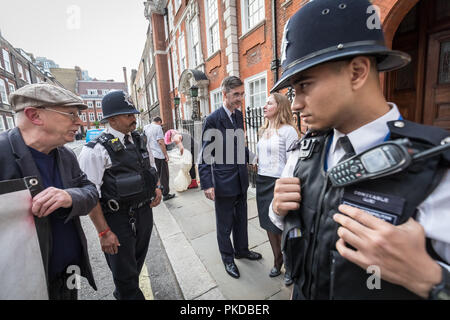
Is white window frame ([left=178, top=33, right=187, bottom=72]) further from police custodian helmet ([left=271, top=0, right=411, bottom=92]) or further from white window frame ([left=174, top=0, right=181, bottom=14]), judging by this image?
police custodian helmet ([left=271, top=0, right=411, bottom=92])

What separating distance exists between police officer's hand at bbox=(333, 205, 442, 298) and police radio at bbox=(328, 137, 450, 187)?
0.13 metres

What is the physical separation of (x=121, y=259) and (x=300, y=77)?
2.16m

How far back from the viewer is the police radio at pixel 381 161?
2.03ft

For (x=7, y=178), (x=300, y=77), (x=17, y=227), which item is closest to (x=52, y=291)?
(x=17, y=227)

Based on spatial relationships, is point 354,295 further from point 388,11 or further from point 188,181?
point 188,181

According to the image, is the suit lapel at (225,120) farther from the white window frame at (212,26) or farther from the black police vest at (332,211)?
the white window frame at (212,26)

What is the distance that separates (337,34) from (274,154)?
1668 mm

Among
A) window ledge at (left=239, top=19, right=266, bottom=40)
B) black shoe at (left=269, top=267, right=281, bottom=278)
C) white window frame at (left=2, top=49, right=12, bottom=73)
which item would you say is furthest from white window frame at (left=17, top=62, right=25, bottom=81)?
black shoe at (left=269, top=267, right=281, bottom=278)

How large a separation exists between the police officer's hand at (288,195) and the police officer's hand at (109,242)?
161 centimetres

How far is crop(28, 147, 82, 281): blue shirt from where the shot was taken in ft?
4.51

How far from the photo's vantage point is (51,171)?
1456 millimetres

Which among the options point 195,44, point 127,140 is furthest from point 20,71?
point 127,140

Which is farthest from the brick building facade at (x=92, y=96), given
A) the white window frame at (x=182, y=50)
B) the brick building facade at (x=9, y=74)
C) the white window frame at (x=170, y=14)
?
the white window frame at (x=182, y=50)

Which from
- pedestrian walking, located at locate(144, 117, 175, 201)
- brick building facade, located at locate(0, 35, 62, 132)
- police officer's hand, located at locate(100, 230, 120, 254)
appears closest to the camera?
police officer's hand, located at locate(100, 230, 120, 254)
